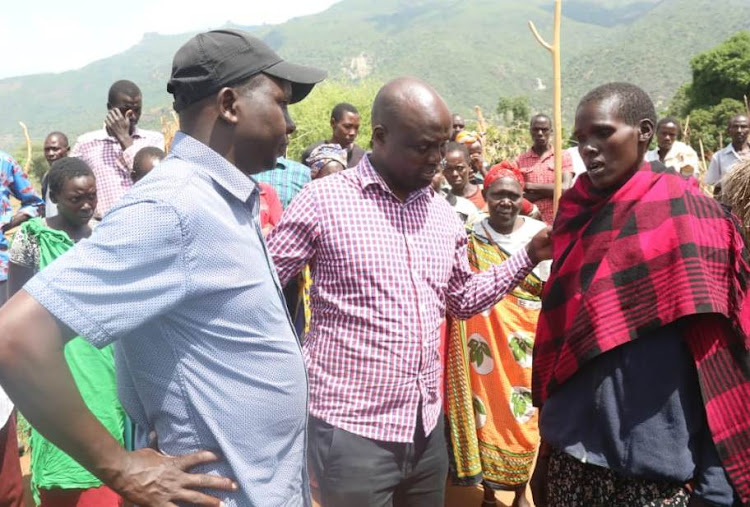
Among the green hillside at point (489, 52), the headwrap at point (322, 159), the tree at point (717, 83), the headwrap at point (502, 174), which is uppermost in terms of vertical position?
the headwrap at point (502, 174)

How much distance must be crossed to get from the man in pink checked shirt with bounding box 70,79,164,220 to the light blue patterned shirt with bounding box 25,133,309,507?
3880mm

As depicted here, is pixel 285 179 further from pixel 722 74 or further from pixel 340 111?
pixel 722 74

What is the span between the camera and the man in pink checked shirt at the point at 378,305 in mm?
2182

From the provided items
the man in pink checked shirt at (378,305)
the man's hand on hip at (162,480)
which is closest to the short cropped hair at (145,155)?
the man in pink checked shirt at (378,305)

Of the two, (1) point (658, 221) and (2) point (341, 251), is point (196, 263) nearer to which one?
(2) point (341, 251)

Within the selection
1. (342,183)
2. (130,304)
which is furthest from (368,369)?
(130,304)

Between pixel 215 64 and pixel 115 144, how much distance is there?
13.5 feet

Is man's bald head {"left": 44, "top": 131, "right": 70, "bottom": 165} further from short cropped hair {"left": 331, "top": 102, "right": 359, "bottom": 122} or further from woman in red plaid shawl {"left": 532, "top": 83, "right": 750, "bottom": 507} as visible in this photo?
woman in red plaid shawl {"left": 532, "top": 83, "right": 750, "bottom": 507}

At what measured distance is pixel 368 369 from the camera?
2182 millimetres

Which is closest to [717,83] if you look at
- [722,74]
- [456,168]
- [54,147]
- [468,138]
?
[722,74]

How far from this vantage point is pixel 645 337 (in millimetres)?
1842

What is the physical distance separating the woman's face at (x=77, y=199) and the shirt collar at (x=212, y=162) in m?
2.02

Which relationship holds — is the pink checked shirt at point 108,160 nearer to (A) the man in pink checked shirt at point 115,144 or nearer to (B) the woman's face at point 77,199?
(A) the man in pink checked shirt at point 115,144

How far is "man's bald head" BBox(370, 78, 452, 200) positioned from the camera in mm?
2223
